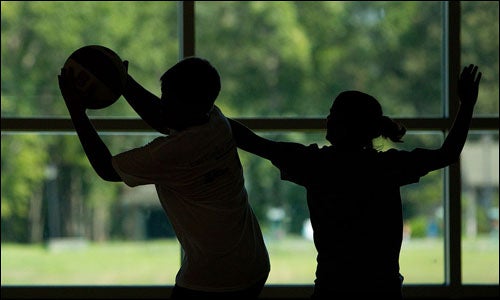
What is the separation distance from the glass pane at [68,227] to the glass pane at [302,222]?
0.49m

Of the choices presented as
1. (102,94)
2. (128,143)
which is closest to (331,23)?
(128,143)

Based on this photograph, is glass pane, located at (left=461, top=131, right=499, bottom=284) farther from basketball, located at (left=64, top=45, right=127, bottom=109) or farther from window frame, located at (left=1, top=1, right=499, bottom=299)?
basketball, located at (left=64, top=45, right=127, bottom=109)

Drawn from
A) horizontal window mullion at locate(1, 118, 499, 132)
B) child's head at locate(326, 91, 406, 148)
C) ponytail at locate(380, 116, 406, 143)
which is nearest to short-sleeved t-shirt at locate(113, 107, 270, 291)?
child's head at locate(326, 91, 406, 148)

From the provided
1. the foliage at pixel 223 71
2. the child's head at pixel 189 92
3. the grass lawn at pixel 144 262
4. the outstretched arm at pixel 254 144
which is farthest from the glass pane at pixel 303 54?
the child's head at pixel 189 92

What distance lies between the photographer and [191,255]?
2514mm

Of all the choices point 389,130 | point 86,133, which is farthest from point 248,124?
point 86,133

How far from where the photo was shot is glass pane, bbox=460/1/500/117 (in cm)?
430

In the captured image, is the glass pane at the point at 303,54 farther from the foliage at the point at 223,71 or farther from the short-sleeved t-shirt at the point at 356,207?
the short-sleeved t-shirt at the point at 356,207

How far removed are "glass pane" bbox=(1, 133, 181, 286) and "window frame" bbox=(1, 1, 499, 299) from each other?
5cm

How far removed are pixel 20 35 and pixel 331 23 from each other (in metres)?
1.59

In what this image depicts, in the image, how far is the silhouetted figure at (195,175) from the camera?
2443 mm

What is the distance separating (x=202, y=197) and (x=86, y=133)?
1.29ft

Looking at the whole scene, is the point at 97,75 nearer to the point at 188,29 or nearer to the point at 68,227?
the point at 188,29

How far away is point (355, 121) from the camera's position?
2627mm
